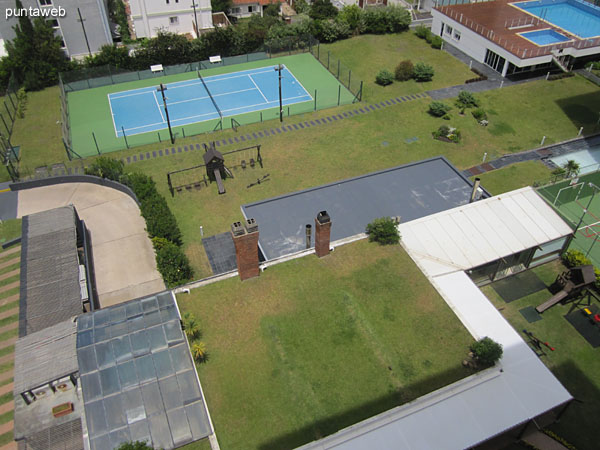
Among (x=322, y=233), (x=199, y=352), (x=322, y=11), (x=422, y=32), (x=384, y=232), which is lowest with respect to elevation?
(x=199, y=352)

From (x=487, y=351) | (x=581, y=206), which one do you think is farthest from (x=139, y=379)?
(x=581, y=206)

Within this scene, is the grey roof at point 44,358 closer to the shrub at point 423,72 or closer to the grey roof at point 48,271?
the grey roof at point 48,271

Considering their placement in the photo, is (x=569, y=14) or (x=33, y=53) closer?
(x=33, y=53)

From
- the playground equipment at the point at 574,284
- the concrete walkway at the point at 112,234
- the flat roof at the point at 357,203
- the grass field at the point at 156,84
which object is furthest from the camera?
Answer: the grass field at the point at 156,84

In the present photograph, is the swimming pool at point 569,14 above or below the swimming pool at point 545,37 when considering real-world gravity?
above

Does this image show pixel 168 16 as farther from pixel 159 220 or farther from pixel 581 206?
pixel 581 206

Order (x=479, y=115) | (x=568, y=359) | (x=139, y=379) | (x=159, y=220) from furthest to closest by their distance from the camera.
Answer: (x=479, y=115), (x=159, y=220), (x=568, y=359), (x=139, y=379)

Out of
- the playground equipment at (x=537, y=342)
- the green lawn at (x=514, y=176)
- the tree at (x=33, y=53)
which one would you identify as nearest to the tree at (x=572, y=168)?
the green lawn at (x=514, y=176)

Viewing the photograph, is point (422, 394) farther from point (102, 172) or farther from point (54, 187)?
point (54, 187)
